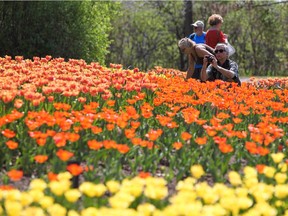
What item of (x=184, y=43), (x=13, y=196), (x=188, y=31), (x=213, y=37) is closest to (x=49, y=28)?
(x=213, y=37)

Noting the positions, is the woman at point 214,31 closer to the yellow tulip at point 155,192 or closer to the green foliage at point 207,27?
the yellow tulip at point 155,192

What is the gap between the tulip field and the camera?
9.90 feet

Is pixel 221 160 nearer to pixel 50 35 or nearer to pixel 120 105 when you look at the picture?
pixel 120 105

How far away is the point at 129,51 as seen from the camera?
26812mm

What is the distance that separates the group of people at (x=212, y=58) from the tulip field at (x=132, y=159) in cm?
72

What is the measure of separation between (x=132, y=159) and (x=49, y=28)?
34.4 ft

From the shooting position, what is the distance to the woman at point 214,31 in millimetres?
8727

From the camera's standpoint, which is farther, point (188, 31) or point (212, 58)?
point (188, 31)

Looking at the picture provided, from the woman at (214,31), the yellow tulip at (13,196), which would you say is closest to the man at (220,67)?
the woman at (214,31)

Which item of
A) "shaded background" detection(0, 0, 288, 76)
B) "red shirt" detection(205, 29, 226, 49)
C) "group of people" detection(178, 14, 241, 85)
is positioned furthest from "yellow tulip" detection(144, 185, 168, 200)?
"shaded background" detection(0, 0, 288, 76)

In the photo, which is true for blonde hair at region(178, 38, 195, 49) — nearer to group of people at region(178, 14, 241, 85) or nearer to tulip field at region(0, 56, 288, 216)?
group of people at region(178, 14, 241, 85)

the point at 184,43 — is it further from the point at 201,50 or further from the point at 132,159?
the point at 132,159

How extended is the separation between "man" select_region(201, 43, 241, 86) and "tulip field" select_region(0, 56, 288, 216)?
2.10 feet

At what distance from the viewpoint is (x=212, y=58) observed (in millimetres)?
7254
